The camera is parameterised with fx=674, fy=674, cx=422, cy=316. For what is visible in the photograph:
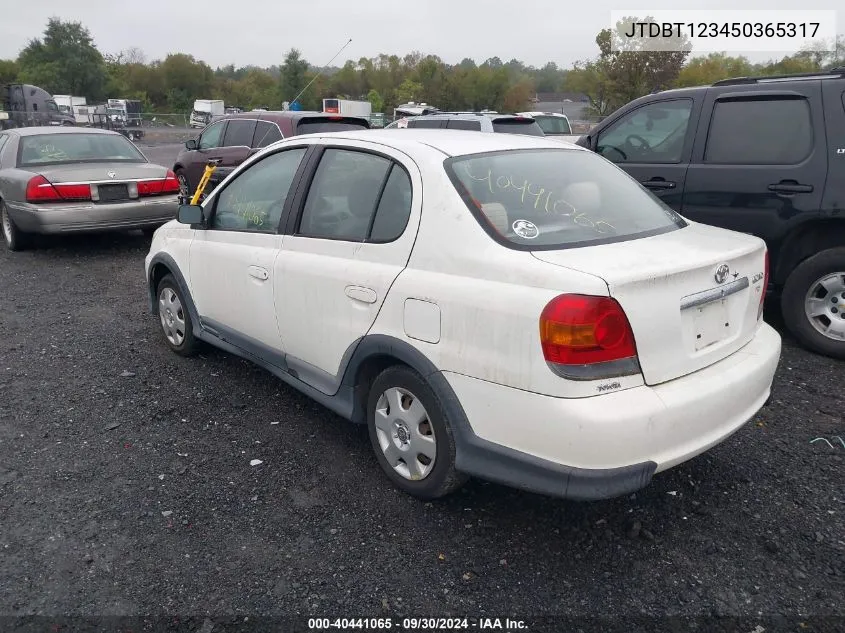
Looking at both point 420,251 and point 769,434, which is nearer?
point 420,251

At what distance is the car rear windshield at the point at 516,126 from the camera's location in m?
11.4

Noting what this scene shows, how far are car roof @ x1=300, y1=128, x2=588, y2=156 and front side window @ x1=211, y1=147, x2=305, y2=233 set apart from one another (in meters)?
0.32

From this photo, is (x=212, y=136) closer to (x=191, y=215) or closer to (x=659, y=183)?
(x=191, y=215)

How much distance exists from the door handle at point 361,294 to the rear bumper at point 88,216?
600 centimetres

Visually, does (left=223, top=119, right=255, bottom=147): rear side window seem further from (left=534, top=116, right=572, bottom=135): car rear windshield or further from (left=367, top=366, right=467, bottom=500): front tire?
(left=367, top=366, right=467, bottom=500): front tire

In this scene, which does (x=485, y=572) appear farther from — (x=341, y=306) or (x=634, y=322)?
(x=341, y=306)

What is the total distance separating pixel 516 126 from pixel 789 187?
23.7 feet

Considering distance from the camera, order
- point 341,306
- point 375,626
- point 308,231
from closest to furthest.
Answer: point 375,626, point 341,306, point 308,231

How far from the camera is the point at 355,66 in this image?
8219cm

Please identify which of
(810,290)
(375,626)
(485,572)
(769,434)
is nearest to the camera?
(375,626)

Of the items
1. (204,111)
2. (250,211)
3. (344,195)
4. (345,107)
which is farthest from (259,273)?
(204,111)

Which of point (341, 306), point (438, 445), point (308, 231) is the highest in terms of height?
point (308, 231)

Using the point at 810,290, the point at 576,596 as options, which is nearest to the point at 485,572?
the point at 576,596

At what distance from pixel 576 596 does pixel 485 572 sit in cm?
37
